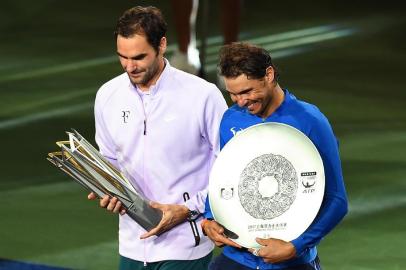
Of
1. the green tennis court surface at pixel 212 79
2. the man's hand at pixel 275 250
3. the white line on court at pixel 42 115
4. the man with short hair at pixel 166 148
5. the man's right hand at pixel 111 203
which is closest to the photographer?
the man's hand at pixel 275 250

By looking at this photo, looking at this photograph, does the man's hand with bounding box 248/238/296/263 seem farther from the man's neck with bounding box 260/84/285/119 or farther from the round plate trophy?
the man's neck with bounding box 260/84/285/119

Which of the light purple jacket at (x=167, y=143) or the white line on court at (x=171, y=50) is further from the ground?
the light purple jacket at (x=167, y=143)

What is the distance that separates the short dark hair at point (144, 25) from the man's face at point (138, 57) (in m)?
0.02

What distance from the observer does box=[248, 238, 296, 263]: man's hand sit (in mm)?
3750

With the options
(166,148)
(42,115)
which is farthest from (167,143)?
(42,115)

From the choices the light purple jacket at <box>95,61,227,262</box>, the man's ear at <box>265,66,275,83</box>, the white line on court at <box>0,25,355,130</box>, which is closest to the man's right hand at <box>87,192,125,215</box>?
the light purple jacket at <box>95,61,227,262</box>

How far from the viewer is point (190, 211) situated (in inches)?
170

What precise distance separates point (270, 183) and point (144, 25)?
2.62 feet

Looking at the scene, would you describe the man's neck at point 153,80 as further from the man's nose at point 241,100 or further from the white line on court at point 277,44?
the white line on court at point 277,44

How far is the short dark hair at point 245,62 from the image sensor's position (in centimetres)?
381

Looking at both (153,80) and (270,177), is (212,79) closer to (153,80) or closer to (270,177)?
(153,80)

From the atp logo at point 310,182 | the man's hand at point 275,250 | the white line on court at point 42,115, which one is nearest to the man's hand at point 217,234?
the man's hand at point 275,250

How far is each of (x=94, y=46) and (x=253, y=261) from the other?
328 inches

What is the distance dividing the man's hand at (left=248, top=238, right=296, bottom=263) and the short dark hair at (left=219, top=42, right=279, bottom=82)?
0.53 m
